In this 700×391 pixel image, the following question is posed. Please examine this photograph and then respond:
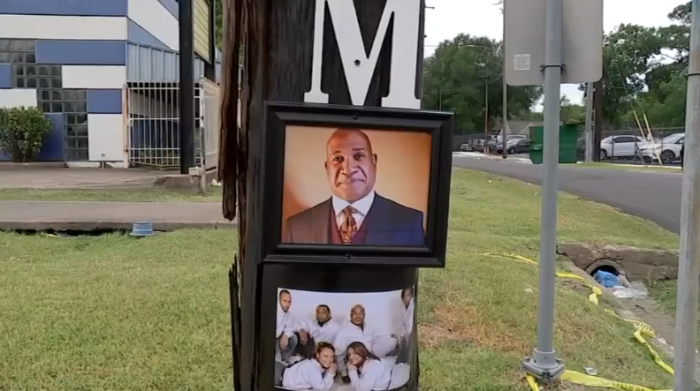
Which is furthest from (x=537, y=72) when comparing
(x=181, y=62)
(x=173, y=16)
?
(x=173, y=16)

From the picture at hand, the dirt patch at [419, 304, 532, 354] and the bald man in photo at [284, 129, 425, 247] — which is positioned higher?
the bald man in photo at [284, 129, 425, 247]

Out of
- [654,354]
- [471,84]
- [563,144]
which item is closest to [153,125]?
[563,144]

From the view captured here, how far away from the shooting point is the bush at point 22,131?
1844 cm

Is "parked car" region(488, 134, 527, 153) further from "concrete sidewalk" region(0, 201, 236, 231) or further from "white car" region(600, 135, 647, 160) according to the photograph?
"concrete sidewalk" region(0, 201, 236, 231)

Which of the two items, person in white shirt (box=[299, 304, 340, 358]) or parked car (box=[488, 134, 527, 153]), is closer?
person in white shirt (box=[299, 304, 340, 358])

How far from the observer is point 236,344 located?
1.80 m

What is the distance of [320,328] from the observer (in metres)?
1.54

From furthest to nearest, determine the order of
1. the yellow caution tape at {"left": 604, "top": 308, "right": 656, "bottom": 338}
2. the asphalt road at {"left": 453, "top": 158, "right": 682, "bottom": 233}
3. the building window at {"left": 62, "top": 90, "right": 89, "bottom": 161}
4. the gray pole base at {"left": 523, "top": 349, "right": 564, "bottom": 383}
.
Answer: the building window at {"left": 62, "top": 90, "right": 89, "bottom": 161}
the asphalt road at {"left": 453, "top": 158, "right": 682, "bottom": 233}
the yellow caution tape at {"left": 604, "top": 308, "right": 656, "bottom": 338}
the gray pole base at {"left": 523, "top": 349, "right": 564, "bottom": 383}

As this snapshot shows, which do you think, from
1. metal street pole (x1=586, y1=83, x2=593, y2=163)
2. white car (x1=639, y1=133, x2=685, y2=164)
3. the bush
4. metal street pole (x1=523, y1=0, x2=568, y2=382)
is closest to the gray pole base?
metal street pole (x1=523, y1=0, x2=568, y2=382)

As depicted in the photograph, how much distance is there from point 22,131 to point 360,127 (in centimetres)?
1931

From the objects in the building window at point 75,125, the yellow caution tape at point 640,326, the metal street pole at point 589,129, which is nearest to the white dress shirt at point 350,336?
the yellow caution tape at point 640,326

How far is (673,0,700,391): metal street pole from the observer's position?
282 centimetres

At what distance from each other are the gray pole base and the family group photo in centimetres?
216

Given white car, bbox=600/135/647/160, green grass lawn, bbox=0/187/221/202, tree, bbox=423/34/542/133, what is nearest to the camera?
green grass lawn, bbox=0/187/221/202
